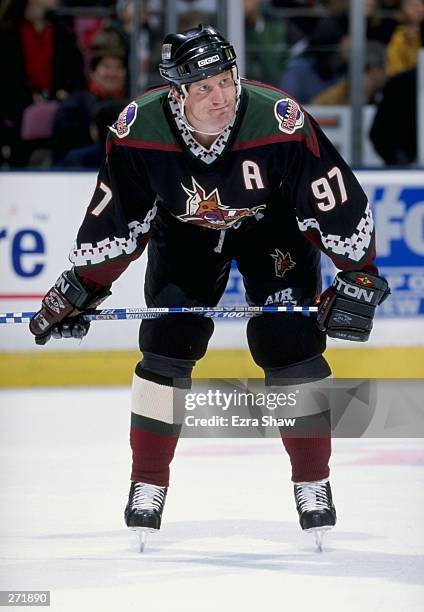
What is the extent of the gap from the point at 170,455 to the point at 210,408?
203mm

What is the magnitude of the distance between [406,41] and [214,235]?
3056mm

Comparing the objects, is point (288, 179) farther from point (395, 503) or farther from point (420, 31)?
point (420, 31)

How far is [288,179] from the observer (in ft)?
8.95

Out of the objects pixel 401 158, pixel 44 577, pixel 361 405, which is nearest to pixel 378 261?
pixel 401 158

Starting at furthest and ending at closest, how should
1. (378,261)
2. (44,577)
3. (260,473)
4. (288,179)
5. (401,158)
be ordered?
(401,158) < (378,261) < (260,473) < (288,179) < (44,577)

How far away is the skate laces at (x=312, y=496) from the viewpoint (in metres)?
2.81

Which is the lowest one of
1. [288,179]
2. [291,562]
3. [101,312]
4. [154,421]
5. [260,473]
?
[260,473]

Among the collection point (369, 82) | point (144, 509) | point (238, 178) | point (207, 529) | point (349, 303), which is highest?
point (238, 178)

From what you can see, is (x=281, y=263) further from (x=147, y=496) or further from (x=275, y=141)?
(x=147, y=496)

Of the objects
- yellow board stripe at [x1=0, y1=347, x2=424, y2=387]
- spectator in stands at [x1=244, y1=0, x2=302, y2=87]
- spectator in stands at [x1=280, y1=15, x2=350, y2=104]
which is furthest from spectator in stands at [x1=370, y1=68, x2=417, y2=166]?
yellow board stripe at [x1=0, y1=347, x2=424, y2=387]

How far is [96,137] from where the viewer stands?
204 inches

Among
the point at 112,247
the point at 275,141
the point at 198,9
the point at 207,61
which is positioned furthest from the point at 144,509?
the point at 198,9

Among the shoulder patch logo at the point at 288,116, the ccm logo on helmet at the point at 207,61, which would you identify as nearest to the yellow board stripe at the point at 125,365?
the shoulder patch logo at the point at 288,116

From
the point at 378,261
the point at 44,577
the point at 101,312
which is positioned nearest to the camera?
the point at 44,577
